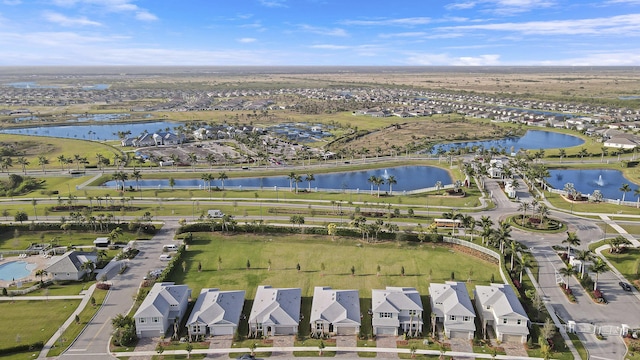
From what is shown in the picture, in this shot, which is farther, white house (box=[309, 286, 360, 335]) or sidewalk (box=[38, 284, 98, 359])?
white house (box=[309, 286, 360, 335])

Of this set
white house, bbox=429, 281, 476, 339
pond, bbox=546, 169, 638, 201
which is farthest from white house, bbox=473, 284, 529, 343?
pond, bbox=546, 169, 638, 201

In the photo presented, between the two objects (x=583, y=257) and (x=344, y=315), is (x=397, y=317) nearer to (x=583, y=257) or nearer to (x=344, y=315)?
(x=344, y=315)

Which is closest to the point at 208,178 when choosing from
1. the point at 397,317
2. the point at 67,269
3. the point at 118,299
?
the point at 67,269

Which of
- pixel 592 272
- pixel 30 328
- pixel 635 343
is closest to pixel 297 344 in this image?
pixel 30 328

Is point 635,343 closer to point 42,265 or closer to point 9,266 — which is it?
point 42,265

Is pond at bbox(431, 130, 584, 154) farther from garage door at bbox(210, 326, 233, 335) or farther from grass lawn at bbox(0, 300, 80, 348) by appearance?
grass lawn at bbox(0, 300, 80, 348)

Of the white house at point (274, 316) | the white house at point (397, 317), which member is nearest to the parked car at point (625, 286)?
Result: the white house at point (397, 317)

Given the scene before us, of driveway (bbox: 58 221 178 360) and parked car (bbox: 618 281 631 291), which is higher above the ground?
parked car (bbox: 618 281 631 291)
